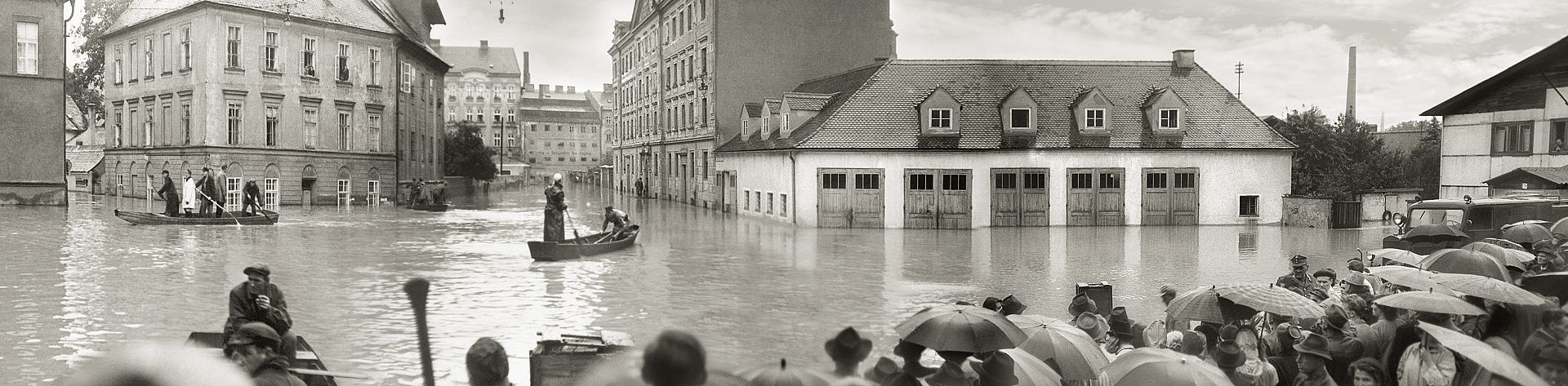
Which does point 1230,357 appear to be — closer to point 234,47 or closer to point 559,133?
point 234,47

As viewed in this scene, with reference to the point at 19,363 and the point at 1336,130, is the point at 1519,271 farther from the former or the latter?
the point at 1336,130

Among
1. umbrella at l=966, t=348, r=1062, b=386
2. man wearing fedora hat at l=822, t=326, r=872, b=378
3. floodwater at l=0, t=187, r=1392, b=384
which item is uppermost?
man wearing fedora hat at l=822, t=326, r=872, b=378

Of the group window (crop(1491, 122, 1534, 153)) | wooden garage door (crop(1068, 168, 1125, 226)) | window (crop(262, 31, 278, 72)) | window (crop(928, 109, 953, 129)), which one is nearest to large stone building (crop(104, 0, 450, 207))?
window (crop(262, 31, 278, 72))

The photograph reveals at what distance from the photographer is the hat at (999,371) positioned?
5.12 m

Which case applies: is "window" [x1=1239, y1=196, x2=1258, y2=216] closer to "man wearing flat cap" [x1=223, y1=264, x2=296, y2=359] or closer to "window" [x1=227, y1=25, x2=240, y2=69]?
"man wearing flat cap" [x1=223, y1=264, x2=296, y2=359]

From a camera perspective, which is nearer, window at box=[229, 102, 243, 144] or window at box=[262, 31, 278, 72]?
window at box=[229, 102, 243, 144]

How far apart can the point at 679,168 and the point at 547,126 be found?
6754 cm

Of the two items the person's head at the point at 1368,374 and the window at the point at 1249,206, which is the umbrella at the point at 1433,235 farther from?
the window at the point at 1249,206

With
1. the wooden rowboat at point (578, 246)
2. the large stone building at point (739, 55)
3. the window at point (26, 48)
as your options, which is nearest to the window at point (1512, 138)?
the large stone building at point (739, 55)

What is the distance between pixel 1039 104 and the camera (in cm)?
3438

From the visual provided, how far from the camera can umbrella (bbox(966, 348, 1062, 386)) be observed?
5445mm

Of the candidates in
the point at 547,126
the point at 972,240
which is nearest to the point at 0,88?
the point at 972,240

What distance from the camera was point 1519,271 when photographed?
37.0 ft

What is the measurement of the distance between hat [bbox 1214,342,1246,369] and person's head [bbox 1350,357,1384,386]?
0.59m
